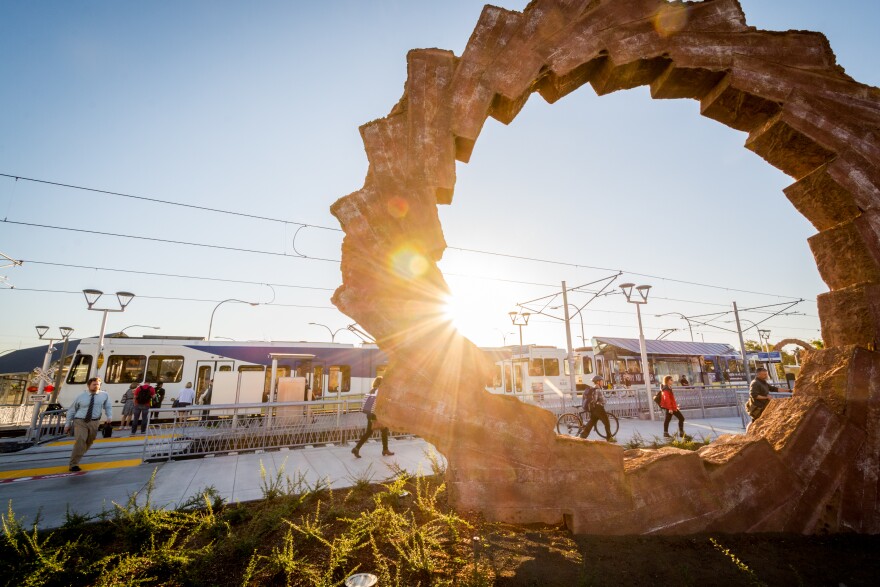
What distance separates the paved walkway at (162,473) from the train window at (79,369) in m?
6.17

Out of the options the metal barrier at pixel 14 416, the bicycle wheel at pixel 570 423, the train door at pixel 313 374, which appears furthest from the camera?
the train door at pixel 313 374

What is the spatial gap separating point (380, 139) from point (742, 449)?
4.46 m

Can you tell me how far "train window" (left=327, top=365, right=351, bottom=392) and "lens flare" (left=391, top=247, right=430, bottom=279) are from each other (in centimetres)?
1788

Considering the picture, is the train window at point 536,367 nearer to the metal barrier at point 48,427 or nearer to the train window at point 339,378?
the train window at point 339,378

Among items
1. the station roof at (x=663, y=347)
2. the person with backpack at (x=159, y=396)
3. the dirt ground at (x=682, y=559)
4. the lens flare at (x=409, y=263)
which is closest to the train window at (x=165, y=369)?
the person with backpack at (x=159, y=396)

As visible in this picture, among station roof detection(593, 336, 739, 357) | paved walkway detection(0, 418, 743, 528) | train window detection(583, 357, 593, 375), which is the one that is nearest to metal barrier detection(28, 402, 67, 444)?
paved walkway detection(0, 418, 743, 528)

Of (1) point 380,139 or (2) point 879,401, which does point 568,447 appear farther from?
(1) point 380,139

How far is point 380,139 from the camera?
3.54 m

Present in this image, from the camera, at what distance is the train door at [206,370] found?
1833 cm

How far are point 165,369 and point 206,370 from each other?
175 cm

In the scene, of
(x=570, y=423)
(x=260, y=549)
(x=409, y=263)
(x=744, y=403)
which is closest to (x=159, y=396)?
(x=260, y=549)

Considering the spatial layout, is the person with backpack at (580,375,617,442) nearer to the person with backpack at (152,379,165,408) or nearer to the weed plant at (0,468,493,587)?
the weed plant at (0,468,493,587)

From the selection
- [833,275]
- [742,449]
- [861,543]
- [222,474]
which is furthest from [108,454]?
[833,275]

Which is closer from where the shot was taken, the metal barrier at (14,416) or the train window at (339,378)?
the metal barrier at (14,416)
